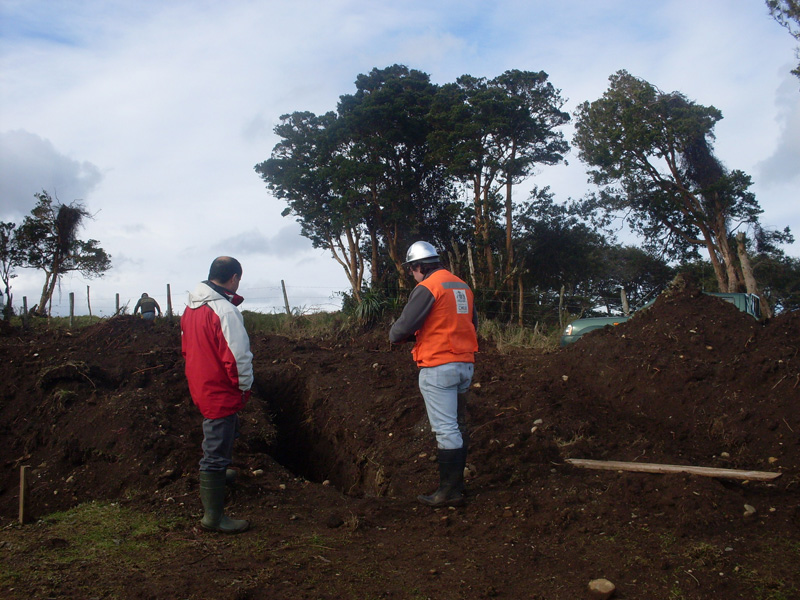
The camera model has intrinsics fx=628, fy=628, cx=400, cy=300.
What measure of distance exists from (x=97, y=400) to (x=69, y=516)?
2.28 m

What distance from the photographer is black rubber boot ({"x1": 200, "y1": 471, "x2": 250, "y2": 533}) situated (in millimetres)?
3730

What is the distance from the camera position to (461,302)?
436 cm

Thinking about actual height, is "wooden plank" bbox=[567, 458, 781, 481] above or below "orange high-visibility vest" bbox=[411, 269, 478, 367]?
below

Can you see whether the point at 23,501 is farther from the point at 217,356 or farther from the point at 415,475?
the point at 415,475

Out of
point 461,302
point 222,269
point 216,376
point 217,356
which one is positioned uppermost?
point 222,269

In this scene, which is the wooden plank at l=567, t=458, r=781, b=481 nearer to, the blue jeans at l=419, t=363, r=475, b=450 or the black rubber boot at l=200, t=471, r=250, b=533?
the blue jeans at l=419, t=363, r=475, b=450

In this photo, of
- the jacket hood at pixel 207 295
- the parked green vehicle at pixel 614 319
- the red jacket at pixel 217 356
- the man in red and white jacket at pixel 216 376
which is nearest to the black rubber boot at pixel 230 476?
the man in red and white jacket at pixel 216 376

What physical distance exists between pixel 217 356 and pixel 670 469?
3.16 metres

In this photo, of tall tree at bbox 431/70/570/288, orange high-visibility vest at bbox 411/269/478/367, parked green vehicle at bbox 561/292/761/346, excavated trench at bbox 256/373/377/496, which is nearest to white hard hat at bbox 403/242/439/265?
orange high-visibility vest at bbox 411/269/478/367

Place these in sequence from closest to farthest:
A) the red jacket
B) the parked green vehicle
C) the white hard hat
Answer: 1. the red jacket
2. the white hard hat
3. the parked green vehicle

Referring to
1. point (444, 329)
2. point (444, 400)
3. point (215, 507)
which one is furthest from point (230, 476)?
point (444, 329)

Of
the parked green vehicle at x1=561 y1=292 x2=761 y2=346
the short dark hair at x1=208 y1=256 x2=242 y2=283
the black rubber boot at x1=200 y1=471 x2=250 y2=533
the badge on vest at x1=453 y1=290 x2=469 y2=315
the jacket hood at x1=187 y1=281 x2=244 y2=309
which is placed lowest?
the black rubber boot at x1=200 y1=471 x2=250 y2=533

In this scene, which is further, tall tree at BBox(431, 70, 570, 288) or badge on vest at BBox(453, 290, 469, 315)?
tall tree at BBox(431, 70, 570, 288)

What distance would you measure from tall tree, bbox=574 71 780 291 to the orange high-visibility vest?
53.6 ft
